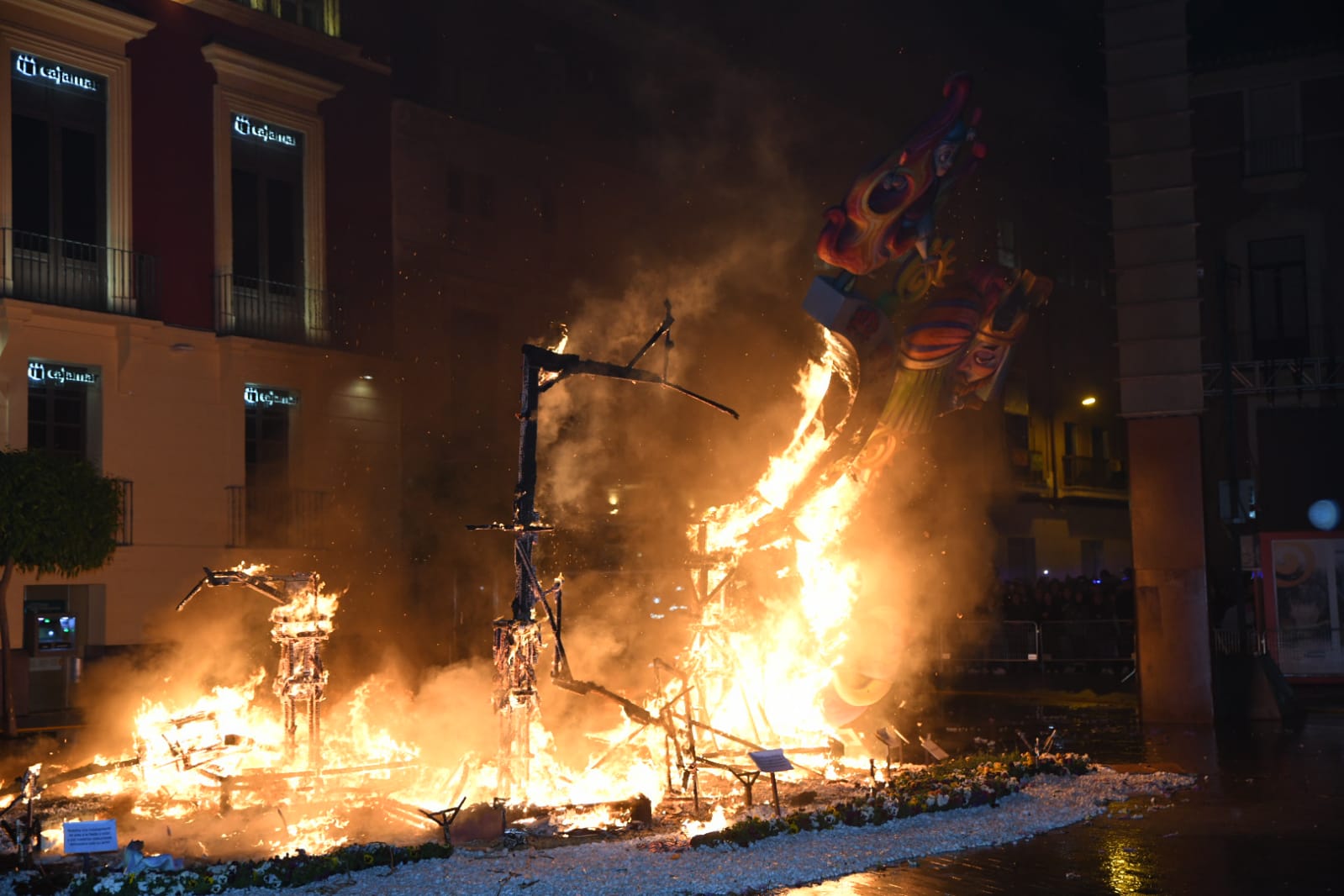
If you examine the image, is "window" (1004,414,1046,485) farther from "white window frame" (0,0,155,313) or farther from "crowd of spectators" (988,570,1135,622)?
"white window frame" (0,0,155,313)

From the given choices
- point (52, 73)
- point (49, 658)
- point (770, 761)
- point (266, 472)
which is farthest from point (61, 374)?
point (770, 761)

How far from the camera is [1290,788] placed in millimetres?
13938

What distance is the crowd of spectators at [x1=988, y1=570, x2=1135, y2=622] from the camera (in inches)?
1061

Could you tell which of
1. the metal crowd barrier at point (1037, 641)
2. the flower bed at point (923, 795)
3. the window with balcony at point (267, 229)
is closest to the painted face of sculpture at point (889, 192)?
the flower bed at point (923, 795)

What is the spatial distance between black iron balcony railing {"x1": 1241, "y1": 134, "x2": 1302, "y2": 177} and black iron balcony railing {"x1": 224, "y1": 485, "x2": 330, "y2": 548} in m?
20.9

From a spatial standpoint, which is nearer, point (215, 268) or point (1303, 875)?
point (1303, 875)

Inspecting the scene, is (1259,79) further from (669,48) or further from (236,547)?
(236,547)

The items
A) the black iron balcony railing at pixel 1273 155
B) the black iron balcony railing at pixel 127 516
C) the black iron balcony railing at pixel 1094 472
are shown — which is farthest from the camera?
the black iron balcony railing at pixel 1094 472

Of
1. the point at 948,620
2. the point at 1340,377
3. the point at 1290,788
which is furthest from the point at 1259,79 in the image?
the point at 1290,788

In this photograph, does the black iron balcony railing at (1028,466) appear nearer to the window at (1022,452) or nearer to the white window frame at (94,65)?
the window at (1022,452)

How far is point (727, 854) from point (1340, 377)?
77.5 feet

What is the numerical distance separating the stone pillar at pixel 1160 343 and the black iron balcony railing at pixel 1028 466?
24.7 m

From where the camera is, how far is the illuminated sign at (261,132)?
26.5 meters

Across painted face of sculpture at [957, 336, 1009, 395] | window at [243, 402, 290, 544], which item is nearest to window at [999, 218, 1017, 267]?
window at [243, 402, 290, 544]
